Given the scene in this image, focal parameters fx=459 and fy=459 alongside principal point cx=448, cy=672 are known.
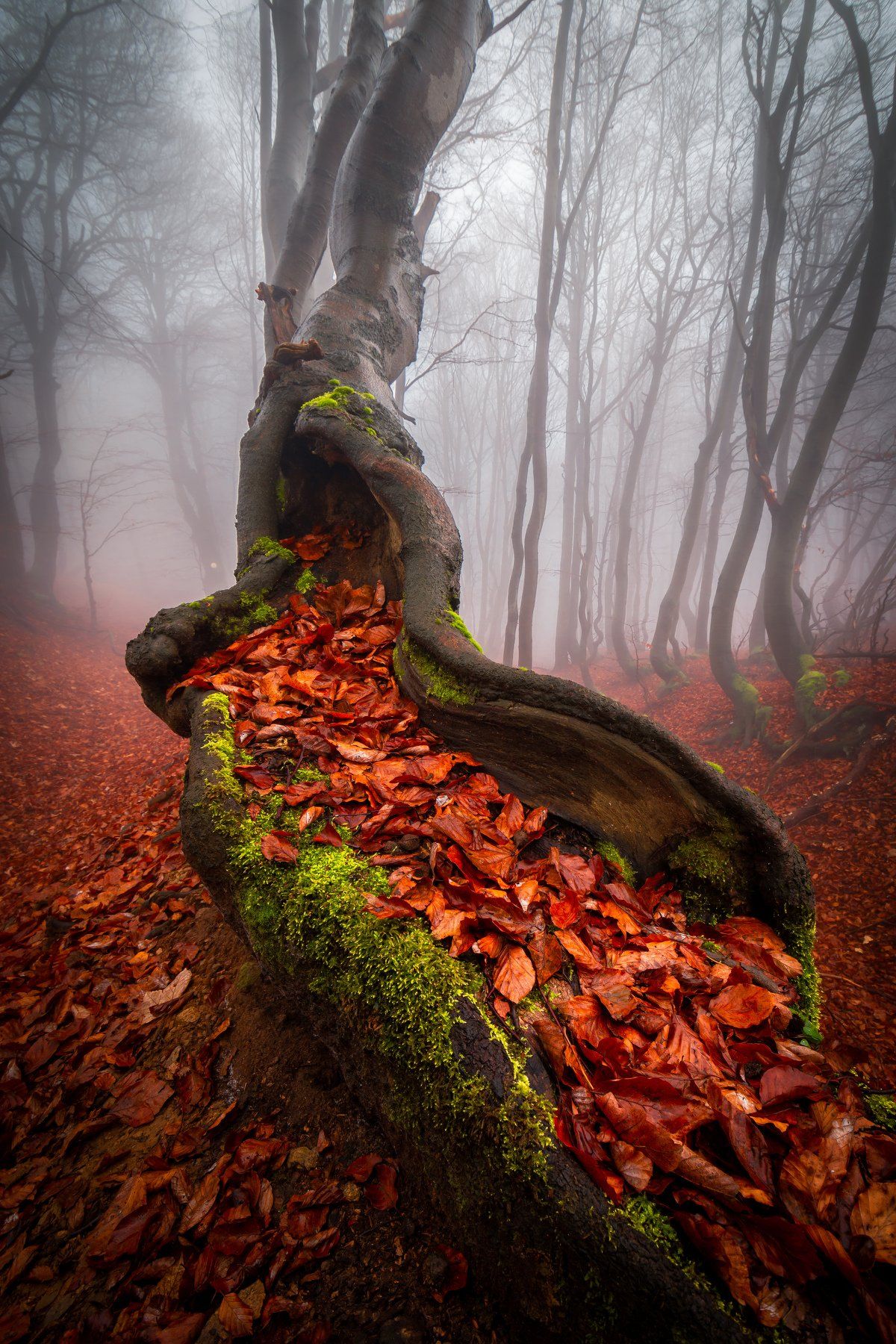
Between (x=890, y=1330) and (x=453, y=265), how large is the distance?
3027 centimetres

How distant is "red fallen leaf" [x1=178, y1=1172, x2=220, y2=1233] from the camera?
133 cm

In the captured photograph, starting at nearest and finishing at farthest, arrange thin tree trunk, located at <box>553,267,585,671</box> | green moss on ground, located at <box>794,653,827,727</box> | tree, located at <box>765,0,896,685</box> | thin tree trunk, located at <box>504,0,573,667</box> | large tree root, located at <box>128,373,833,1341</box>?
large tree root, located at <box>128,373,833,1341</box>
tree, located at <box>765,0,896,685</box>
green moss on ground, located at <box>794,653,827,727</box>
thin tree trunk, located at <box>504,0,573,667</box>
thin tree trunk, located at <box>553,267,585,671</box>

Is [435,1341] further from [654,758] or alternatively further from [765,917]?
[654,758]

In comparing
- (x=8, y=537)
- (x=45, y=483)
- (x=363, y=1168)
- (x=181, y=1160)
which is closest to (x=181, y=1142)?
(x=181, y=1160)

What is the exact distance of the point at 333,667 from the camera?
2523 millimetres

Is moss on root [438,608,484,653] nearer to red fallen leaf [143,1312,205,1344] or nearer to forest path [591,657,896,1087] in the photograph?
forest path [591,657,896,1087]

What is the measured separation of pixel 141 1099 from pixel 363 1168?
0.90 m

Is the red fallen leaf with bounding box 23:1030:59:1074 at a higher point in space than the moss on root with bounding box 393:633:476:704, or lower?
lower

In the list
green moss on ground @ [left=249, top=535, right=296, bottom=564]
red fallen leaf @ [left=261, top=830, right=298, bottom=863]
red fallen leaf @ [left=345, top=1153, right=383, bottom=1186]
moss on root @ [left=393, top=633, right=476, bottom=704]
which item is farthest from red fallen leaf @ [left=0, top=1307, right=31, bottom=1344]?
green moss on ground @ [left=249, top=535, right=296, bottom=564]

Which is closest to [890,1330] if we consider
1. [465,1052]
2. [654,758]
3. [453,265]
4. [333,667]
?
A: [465,1052]

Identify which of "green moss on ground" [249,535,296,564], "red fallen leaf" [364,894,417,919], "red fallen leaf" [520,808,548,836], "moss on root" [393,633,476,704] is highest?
"green moss on ground" [249,535,296,564]

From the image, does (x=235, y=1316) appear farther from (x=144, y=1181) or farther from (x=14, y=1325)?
(x=14, y=1325)

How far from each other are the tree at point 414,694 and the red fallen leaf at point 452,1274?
0.15 metres

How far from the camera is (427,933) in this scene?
4.36 feet
